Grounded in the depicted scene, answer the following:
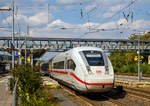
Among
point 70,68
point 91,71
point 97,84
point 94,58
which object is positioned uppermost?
point 94,58

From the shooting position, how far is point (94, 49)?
1518 centimetres

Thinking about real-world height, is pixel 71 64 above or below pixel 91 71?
above

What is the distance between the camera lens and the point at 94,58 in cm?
1428

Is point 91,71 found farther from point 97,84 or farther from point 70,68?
point 70,68

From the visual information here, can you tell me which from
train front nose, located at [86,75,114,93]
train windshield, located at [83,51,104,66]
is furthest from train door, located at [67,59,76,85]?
train front nose, located at [86,75,114,93]

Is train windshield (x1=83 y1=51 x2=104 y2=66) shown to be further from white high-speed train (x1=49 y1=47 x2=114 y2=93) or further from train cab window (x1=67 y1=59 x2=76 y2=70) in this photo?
train cab window (x1=67 y1=59 x2=76 y2=70)

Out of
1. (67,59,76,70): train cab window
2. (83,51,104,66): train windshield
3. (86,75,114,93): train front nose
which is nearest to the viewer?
(86,75,114,93): train front nose

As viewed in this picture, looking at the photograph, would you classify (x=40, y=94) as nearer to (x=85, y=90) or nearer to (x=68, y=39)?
(x=85, y=90)

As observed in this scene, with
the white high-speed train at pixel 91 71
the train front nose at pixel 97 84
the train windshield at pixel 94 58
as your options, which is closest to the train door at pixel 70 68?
the white high-speed train at pixel 91 71

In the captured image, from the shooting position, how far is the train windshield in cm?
1399

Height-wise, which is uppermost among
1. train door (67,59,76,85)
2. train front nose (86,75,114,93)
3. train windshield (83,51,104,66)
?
train windshield (83,51,104,66)

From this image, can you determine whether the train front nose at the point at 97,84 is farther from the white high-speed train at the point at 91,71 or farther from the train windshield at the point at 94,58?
the train windshield at the point at 94,58

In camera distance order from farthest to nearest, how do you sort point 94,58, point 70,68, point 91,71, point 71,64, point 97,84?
point 70,68 → point 71,64 → point 94,58 → point 91,71 → point 97,84

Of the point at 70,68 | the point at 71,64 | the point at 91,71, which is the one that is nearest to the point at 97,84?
the point at 91,71
